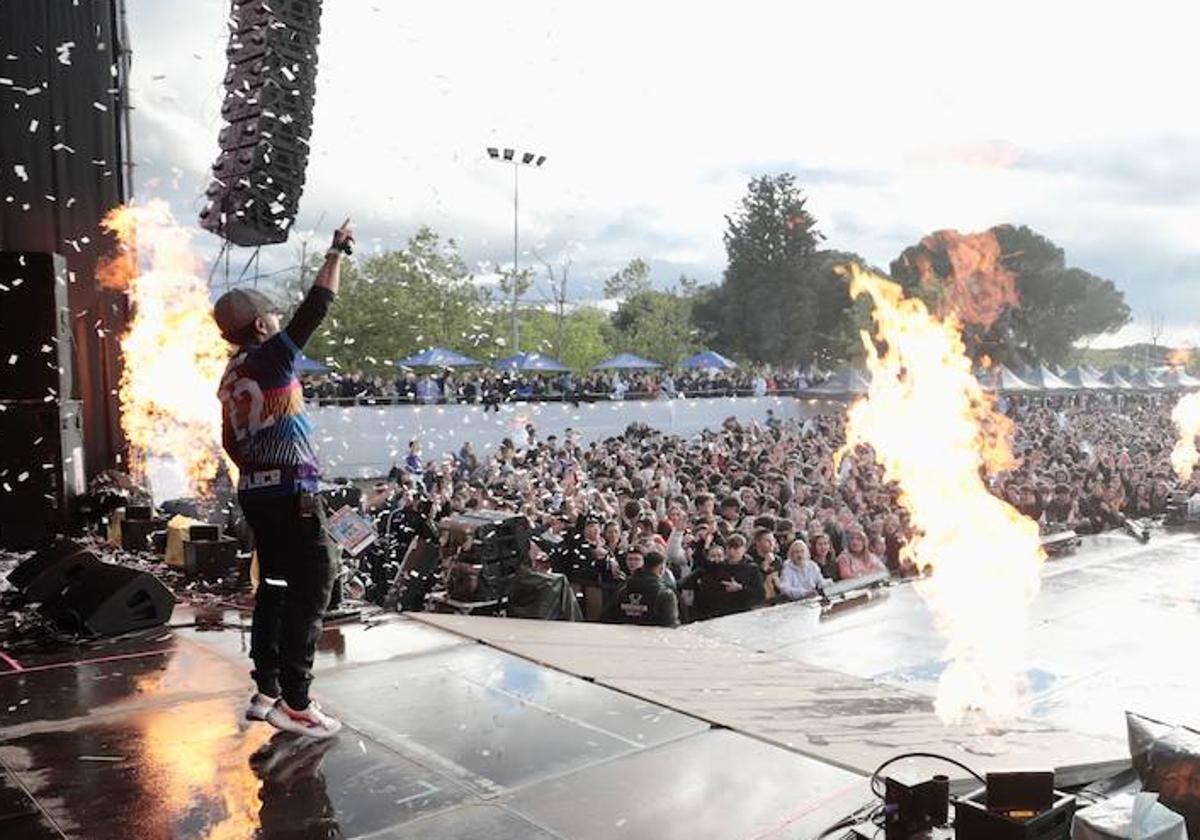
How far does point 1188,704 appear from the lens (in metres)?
6.93

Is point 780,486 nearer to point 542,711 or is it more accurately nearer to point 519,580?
point 519,580

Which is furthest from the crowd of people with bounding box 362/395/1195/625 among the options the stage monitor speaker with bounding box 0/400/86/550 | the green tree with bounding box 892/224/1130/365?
the green tree with bounding box 892/224/1130/365

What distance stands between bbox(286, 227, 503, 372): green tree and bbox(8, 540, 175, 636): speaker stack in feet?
126

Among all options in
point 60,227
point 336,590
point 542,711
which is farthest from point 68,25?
point 542,711

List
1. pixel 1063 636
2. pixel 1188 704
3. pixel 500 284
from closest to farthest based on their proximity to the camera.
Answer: pixel 1188 704 → pixel 1063 636 → pixel 500 284

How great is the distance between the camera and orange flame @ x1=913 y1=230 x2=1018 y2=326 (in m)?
61.6

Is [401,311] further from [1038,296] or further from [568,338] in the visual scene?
[1038,296]

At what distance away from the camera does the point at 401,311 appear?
1768 inches

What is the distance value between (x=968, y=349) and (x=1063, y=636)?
51.5 metres

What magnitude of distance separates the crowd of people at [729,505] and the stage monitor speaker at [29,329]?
3.66 metres

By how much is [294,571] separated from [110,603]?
2.48 meters

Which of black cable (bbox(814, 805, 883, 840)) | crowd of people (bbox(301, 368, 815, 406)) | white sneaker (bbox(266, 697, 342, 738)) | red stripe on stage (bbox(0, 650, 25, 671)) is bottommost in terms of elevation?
red stripe on stage (bbox(0, 650, 25, 671))

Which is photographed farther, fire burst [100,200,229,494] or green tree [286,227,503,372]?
green tree [286,227,503,372]

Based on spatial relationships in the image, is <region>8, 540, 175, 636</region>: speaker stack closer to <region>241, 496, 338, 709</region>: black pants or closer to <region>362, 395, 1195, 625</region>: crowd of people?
<region>241, 496, 338, 709</region>: black pants
